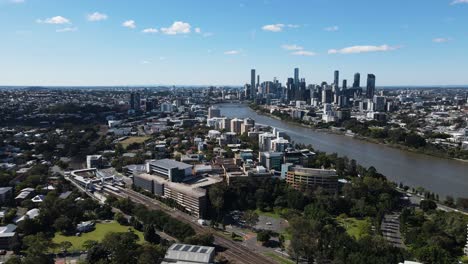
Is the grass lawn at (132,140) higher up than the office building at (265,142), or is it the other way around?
the office building at (265,142)

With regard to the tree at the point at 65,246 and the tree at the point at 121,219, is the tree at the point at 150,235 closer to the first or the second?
the tree at the point at 121,219

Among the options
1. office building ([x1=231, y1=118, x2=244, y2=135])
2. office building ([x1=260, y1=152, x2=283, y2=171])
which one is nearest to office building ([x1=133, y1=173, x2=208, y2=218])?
office building ([x1=260, y1=152, x2=283, y2=171])

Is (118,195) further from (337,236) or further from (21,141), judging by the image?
(21,141)

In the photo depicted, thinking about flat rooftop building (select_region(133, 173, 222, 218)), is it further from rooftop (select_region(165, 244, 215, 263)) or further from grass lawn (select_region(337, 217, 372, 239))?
grass lawn (select_region(337, 217, 372, 239))

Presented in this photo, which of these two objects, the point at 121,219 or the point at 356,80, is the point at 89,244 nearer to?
the point at 121,219

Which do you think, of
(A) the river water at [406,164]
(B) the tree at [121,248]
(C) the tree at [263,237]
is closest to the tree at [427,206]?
(A) the river water at [406,164]

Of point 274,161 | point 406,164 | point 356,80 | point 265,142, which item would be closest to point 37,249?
point 274,161
